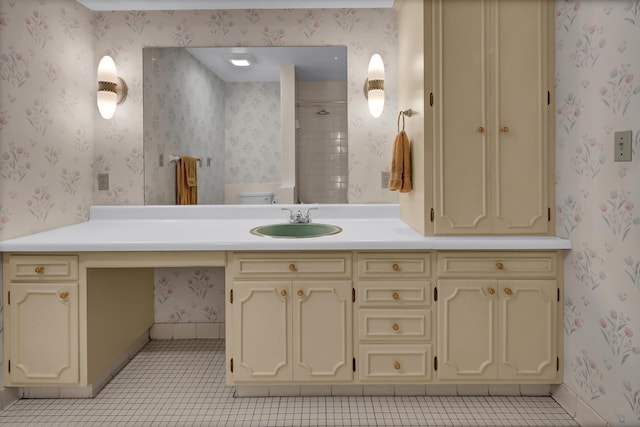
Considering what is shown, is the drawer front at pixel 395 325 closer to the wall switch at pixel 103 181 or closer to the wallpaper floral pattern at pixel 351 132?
the wallpaper floral pattern at pixel 351 132

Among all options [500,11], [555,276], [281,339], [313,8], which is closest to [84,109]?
[313,8]

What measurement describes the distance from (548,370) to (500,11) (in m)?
1.62

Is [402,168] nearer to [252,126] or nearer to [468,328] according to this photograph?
[468,328]

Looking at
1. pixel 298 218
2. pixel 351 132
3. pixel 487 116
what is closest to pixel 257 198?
pixel 298 218

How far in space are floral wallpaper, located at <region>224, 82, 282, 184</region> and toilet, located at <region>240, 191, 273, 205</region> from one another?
0.50ft

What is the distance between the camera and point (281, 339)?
1.96 m

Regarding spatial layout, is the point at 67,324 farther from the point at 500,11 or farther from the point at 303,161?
the point at 500,11

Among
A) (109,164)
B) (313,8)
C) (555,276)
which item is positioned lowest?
(555,276)

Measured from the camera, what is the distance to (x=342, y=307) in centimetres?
195

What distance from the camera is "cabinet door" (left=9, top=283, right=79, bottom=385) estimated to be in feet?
6.33

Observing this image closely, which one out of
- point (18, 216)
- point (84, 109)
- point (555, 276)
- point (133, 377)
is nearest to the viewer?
point (555, 276)

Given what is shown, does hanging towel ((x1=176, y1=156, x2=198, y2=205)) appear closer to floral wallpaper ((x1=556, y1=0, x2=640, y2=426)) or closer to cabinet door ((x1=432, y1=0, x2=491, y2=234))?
cabinet door ((x1=432, y1=0, x2=491, y2=234))

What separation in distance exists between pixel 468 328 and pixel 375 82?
4.88ft

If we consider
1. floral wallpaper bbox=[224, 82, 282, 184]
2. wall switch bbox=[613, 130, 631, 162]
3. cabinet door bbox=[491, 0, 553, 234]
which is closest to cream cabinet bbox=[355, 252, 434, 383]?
cabinet door bbox=[491, 0, 553, 234]
